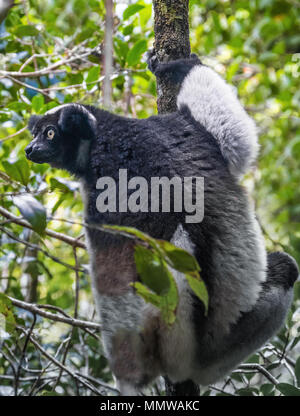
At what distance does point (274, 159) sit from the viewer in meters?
7.93

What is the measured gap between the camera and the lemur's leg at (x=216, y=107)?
226 cm

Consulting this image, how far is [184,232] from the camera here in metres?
2.02

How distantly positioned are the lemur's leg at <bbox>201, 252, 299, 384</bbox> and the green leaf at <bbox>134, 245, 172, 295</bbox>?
100 cm

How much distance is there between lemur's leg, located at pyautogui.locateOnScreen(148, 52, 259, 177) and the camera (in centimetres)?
226

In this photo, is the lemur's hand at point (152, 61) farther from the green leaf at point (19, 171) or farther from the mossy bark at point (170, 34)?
the green leaf at point (19, 171)

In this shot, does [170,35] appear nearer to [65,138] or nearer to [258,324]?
[65,138]

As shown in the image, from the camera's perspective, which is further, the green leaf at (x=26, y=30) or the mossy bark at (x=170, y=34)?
the green leaf at (x=26, y=30)

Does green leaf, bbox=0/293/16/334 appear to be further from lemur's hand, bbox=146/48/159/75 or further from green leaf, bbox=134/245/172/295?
lemur's hand, bbox=146/48/159/75

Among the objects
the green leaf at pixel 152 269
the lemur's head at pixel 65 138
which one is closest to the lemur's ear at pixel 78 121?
the lemur's head at pixel 65 138

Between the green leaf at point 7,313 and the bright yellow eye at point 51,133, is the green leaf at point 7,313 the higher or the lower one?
the lower one

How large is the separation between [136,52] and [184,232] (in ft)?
5.41

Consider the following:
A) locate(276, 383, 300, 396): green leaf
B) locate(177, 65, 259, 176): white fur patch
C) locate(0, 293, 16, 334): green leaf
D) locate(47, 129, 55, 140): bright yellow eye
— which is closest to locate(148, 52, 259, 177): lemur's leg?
locate(177, 65, 259, 176): white fur patch

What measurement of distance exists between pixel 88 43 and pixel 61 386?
2768 millimetres

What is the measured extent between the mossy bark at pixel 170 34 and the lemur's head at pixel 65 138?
17.8 inches
